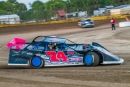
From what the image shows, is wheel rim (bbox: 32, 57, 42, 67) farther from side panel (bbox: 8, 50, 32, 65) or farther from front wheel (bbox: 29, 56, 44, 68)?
side panel (bbox: 8, 50, 32, 65)

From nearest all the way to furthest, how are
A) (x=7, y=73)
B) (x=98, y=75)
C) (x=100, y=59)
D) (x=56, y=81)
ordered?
(x=56, y=81)
(x=98, y=75)
(x=7, y=73)
(x=100, y=59)

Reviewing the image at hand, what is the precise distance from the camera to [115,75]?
923 cm

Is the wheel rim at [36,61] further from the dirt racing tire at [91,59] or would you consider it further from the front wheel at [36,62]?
the dirt racing tire at [91,59]

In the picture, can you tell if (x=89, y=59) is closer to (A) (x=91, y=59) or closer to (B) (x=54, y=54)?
(A) (x=91, y=59)

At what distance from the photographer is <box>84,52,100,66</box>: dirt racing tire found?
1152 centimetres

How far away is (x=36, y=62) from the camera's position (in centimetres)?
1177

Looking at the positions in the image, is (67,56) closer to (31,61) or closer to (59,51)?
(59,51)

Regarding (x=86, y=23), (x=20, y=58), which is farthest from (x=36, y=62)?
(x=86, y=23)

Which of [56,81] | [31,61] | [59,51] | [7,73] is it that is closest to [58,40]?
[59,51]

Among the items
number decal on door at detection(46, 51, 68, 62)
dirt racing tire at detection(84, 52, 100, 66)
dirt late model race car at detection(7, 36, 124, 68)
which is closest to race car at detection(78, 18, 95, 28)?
dirt late model race car at detection(7, 36, 124, 68)

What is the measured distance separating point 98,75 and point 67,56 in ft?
8.75

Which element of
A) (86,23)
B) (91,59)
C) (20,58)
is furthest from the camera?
(86,23)

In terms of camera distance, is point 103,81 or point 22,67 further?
point 22,67

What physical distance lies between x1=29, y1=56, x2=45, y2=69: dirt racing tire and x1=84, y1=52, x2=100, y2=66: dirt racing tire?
1.69m
